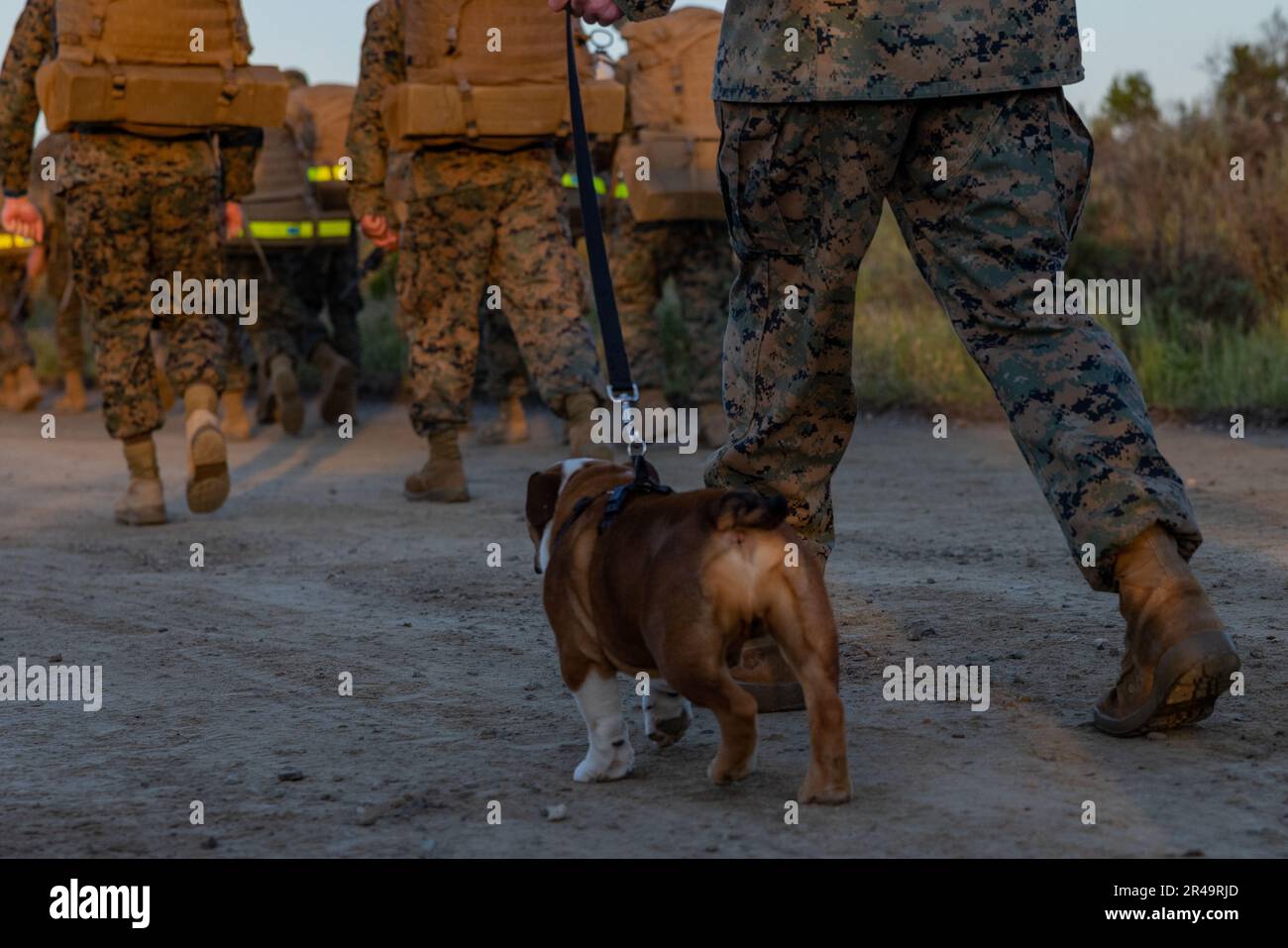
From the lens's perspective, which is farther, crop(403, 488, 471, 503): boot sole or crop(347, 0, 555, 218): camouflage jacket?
crop(403, 488, 471, 503): boot sole

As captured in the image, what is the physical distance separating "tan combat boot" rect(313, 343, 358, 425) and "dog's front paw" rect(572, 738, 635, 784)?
8.22 meters

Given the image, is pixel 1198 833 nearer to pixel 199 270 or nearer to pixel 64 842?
pixel 64 842

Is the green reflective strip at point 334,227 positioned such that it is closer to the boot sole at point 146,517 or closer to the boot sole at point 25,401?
the boot sole at point 25,401

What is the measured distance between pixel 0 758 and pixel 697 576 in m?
1.79

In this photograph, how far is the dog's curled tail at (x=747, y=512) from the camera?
3.20 m

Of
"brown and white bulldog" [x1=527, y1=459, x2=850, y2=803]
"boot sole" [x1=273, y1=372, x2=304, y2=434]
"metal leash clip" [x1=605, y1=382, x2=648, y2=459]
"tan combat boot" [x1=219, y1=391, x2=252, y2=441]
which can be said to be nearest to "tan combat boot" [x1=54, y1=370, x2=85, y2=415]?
"tan combat boot" [x1=219, y1=391, x2=252, y2=441]

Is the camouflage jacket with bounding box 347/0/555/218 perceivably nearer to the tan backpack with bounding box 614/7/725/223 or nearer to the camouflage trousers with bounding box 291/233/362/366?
the tan backpack with bounding box 614/7/725/223

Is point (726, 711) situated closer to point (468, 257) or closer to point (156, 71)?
point (468, 257)

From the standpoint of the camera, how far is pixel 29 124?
7930mm

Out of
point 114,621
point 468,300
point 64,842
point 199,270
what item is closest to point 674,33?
point 468,300

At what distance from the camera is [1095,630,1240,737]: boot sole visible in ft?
11.3

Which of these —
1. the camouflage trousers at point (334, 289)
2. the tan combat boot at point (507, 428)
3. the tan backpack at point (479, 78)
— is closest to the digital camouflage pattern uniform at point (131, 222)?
the tan backpack at point (479, 78)

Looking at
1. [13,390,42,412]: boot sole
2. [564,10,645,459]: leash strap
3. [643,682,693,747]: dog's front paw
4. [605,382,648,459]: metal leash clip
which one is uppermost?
[564,10,645,459]: leash strap

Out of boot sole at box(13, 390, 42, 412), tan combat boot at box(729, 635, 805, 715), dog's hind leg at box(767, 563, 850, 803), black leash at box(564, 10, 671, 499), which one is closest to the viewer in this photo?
dog's hind leg at box(767, 563, 850, 803)
